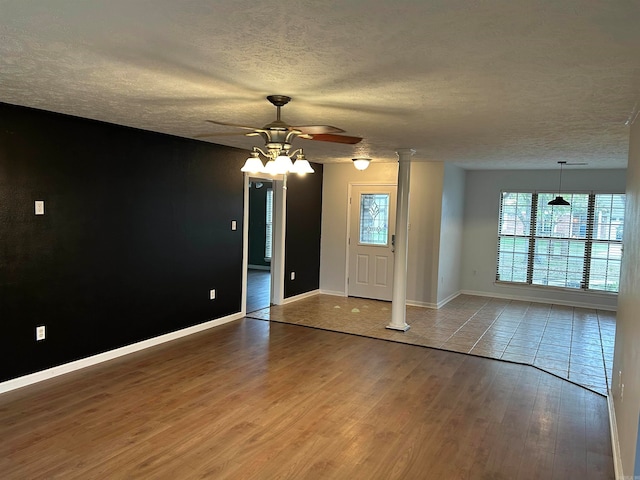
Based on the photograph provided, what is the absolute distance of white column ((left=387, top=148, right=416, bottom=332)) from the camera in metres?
5.88

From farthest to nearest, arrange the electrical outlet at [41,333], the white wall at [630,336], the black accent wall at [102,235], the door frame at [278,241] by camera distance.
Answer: the door frame at [278,241] → the electrical outlet at [41,333] → the black accent wall at [102,235] → the white wall at [630,336]

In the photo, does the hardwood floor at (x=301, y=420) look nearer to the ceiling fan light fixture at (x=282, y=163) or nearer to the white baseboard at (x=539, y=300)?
the ceiling fan light fixture at (x=282, y=163)

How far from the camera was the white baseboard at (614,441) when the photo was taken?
9.13 feet

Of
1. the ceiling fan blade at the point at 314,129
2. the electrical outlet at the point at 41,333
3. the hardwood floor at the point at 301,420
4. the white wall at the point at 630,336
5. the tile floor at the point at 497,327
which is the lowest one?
the hardwood floor at the point at 301,420

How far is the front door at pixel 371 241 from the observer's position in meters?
7.83

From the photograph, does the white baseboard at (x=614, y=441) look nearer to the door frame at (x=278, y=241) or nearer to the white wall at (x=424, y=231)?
the white wall at (x=424, y=231)

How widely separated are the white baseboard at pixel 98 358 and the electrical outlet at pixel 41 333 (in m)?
0.28

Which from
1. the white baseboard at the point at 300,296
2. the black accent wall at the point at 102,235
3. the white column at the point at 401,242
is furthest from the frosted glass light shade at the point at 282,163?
the white baseboard at the point at 300,296

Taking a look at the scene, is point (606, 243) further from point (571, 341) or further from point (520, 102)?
point (520, 102)

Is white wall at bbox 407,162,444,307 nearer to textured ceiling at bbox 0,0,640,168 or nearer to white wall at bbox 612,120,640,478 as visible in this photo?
textured ceiling at bbox 0,0,640,168

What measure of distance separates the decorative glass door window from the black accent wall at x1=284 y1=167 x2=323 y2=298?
0.77m

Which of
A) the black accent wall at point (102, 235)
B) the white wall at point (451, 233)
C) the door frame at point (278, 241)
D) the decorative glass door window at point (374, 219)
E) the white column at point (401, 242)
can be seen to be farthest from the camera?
the decorative glass door window at point (374, 219)

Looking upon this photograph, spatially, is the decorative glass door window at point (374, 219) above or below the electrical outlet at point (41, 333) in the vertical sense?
above

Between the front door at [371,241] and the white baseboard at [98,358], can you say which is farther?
the front door at [371,241]
